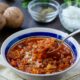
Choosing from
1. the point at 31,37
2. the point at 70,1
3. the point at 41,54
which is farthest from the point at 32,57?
the point at 70,1

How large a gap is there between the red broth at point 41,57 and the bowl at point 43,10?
0.26 meters

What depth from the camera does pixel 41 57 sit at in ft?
3.15

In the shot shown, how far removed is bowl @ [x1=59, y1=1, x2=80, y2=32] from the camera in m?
1.22

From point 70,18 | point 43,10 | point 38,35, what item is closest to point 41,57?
point 38,35

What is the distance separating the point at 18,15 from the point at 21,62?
0.32 m

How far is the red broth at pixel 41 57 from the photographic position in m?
0.94

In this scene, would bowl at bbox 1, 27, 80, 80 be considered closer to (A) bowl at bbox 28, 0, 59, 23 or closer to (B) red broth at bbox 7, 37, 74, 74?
(B) red broth at bbox 7, 37, 74, 74

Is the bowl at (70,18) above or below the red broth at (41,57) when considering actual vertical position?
above

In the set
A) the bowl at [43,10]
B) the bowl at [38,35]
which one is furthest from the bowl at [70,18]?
Result: the bowl at [38,35]

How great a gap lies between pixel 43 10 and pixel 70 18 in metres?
0.17

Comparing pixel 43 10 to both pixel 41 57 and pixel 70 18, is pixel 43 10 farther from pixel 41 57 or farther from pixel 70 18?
pixel 41 57

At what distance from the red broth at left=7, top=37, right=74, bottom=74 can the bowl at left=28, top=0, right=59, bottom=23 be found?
0.84 ft

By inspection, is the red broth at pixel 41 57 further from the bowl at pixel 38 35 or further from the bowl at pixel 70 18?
the bowl at pixel 70 18

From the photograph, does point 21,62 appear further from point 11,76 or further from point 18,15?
point 18,15
